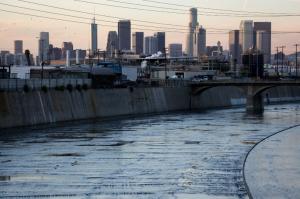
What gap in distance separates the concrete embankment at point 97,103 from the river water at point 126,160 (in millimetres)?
3070

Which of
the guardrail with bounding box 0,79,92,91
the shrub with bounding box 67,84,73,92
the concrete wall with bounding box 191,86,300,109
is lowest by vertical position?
the concrete wall with bounding box 191,86,300,109

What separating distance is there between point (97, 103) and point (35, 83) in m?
14.6

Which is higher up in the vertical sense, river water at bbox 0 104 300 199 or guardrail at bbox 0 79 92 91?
guardrail at bbox 0 79 92 91

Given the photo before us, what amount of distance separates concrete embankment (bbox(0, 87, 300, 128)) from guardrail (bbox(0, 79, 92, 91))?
3.28 feet

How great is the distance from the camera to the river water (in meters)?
33.2

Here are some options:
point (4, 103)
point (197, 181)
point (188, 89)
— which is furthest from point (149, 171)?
point (188, 89)

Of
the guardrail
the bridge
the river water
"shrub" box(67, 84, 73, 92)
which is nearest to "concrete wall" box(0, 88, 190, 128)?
"shrub" box(67, 84, 73, 92)

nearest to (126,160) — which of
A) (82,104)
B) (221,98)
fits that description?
(82,104)

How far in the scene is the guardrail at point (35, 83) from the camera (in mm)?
75438

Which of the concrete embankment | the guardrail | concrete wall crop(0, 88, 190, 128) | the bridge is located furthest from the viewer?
the bridge

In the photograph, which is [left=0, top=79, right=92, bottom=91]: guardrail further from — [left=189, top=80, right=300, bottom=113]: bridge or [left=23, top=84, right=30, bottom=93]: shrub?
[left=189, top=80, right=300, bottom=113]: bridge

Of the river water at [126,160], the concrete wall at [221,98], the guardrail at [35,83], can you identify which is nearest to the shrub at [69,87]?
the guardrail at [35,83]

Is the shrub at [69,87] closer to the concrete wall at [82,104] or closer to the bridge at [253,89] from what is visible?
the concrete wall at [82,104]

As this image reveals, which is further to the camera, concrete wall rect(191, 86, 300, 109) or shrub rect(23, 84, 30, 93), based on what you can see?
concrete wall rect(191, 86, 300, 109)
